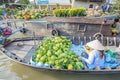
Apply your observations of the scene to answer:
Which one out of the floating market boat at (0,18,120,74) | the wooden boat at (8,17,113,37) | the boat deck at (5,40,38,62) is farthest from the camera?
the wooden boat at (8,17,113,37)

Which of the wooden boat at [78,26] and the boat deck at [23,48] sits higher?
the wooden boat at [78,26]

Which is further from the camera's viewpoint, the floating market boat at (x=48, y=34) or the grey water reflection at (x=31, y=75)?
the floating market boat at (x=48, y=34)

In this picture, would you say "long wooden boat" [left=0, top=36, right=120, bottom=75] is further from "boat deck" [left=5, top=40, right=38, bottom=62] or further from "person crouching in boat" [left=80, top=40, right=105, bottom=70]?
"person crouching in boat" [left=80, top=40, right=105, bottom=70]

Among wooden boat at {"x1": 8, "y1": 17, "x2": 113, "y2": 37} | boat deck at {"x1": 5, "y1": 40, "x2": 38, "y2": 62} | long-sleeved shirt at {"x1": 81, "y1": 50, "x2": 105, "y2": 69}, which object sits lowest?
boat deck at {"x1": 5, "y1": 40, "x2": 38, "y2": 62}

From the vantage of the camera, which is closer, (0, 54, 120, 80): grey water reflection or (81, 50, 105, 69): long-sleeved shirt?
(81, 50, 105, 69): long-sleeved shirt

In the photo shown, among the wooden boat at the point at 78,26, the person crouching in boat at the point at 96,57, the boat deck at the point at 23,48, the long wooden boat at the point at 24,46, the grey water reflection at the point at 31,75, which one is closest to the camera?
the person crouching in boat at the point at 96,57

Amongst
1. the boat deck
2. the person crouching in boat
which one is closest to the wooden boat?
the boat deck

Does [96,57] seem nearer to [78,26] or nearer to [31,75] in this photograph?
[31,75]

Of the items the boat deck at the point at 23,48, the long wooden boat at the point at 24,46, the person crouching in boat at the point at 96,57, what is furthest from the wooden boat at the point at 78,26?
the person crouching in boat at the point at 96,57

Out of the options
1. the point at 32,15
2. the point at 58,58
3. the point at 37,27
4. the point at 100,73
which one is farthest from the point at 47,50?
the point at 32,15

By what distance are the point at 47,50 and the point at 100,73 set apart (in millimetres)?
1864

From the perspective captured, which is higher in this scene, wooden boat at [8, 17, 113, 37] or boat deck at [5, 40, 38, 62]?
wooden boat at [8, 17, 113, 37]

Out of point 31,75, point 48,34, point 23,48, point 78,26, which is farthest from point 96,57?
point 48,34

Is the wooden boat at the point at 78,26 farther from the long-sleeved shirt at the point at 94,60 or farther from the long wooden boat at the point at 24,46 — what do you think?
the long-sleeved shirt at the point at 94,60
